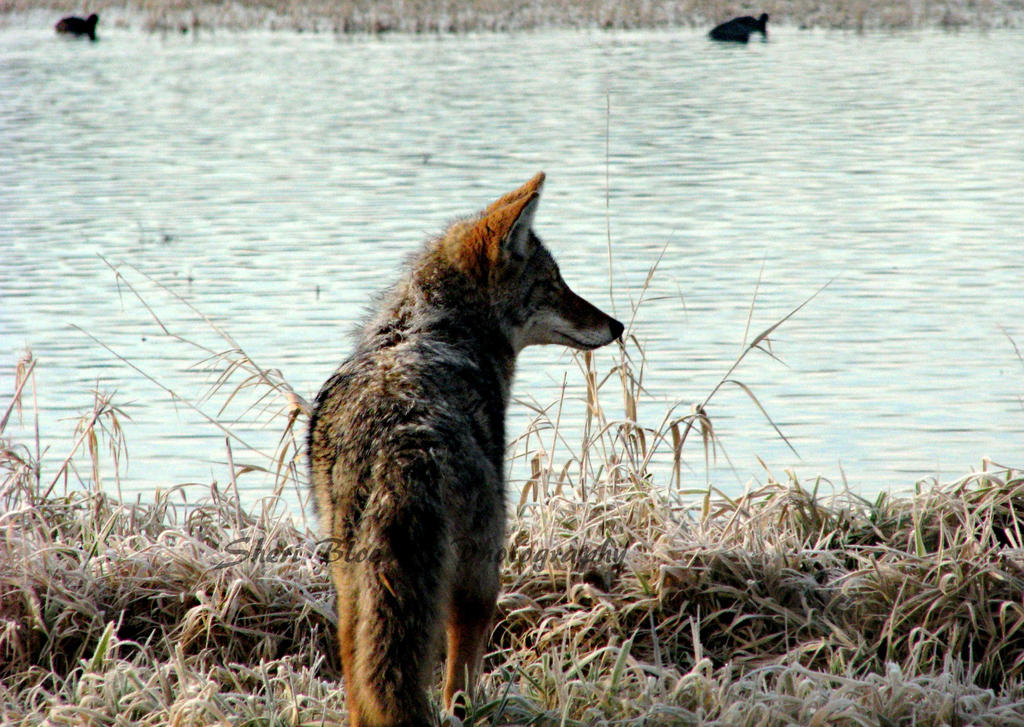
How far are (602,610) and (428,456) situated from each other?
5.07 ft

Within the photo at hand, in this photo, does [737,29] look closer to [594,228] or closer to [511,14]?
[511,14]

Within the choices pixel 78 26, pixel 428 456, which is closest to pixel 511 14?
pixel 78 26

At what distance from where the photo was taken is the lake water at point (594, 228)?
8641 millimetres

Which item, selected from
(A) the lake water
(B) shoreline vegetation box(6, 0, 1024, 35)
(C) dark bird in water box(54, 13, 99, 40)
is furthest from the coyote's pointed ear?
(C) dark bird in water box(54, 13, 99, 40)

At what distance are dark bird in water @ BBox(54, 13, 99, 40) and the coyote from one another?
127ft

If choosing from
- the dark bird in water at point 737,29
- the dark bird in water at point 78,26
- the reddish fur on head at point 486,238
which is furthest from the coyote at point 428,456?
the dark bird in water at point 78,26

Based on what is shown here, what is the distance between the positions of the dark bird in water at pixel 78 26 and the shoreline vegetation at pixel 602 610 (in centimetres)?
3723

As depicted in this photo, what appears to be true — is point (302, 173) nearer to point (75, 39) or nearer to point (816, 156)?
point (816, 156)

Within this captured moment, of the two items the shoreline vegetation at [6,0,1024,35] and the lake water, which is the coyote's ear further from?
the shoreline vegetation at [6,0,1024,35]

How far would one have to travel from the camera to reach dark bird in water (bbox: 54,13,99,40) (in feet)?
133

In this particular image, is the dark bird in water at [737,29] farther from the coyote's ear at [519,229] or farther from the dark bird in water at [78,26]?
the coyote's ear at [519,229]

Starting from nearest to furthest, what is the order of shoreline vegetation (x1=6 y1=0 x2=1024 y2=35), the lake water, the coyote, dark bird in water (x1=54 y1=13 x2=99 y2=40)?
1. the coyote
2. the lake water
3. dark bird in water (x1=54 y1=13 x2=99 y2=40)
4. shoreline vegetation (x1=6 y1=0 x2=1024 y2=35)

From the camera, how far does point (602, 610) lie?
5180mm

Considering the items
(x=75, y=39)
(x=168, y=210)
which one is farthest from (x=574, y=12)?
(x=168, y=210)
